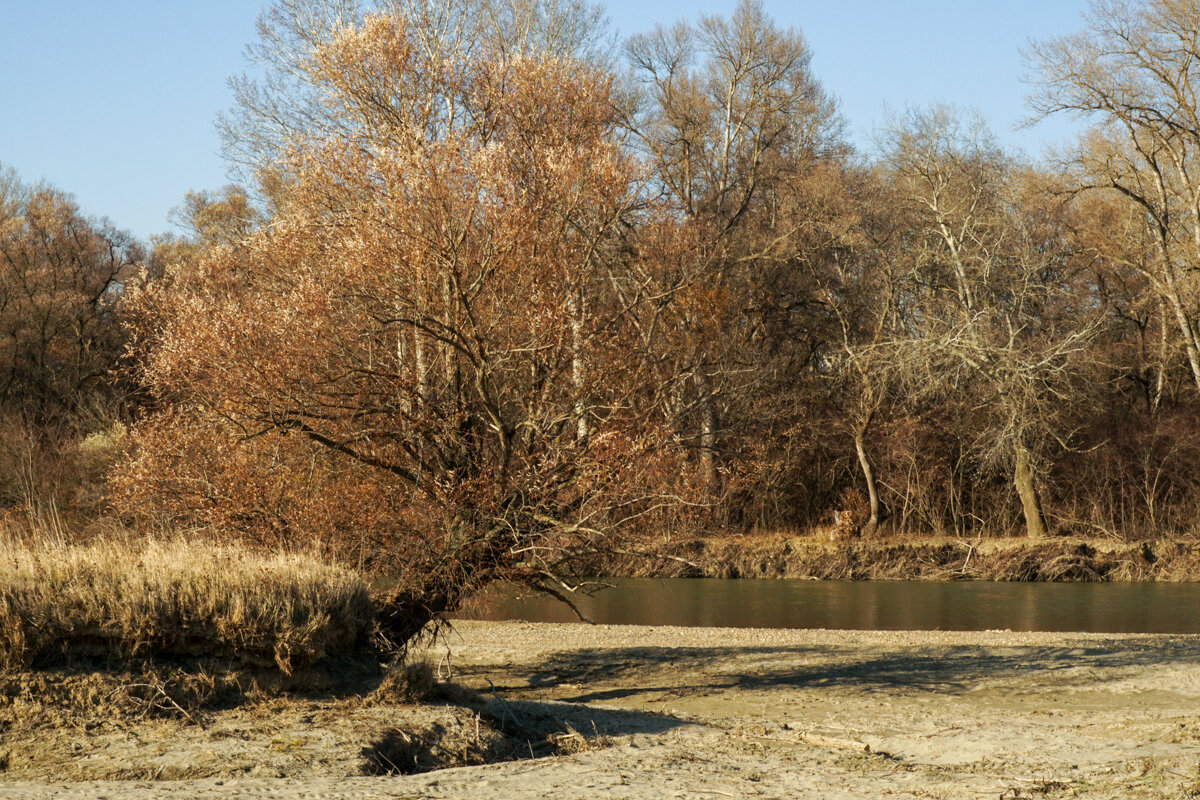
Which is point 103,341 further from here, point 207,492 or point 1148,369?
point 1148,369

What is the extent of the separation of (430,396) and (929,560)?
76.3 feet

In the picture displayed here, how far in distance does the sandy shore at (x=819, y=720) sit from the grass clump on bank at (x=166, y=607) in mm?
973

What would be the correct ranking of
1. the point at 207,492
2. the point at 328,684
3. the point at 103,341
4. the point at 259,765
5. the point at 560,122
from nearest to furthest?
the point at 259,765
the point at 328,684
the point at 207,492
the point at 560,122
the point at 103,341

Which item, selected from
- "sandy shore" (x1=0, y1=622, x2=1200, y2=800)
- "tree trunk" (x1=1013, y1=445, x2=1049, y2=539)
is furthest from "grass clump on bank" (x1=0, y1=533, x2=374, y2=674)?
"tree trunk" (x1=1013, y1=445, x2=1049, y2=539)

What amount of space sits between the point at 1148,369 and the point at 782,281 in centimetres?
1220

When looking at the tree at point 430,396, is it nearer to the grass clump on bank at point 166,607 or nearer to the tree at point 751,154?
the grass clump on bank at point 166,607

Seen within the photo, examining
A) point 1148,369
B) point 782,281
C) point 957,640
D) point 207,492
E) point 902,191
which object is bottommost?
point 957,640

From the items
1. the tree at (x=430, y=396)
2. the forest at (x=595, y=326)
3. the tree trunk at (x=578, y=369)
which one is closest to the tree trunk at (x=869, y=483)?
the forest at (x=595, y=326)

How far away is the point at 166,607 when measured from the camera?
8789 millimetres

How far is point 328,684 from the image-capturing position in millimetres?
9305

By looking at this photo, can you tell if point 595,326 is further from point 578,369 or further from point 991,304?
point 991,304

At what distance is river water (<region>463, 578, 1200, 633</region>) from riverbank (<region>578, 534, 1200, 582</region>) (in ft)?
2.46

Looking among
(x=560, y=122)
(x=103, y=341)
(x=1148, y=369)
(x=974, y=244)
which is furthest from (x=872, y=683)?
(x=103, y=341)

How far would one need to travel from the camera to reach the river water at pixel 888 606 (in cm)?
2281
